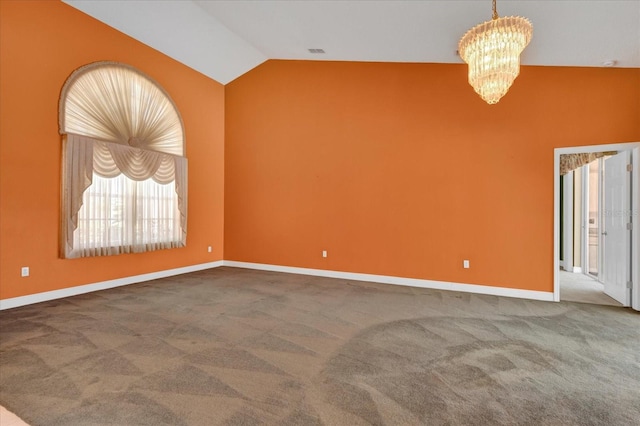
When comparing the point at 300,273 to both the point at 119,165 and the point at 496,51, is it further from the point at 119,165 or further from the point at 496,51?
the point at 496,51

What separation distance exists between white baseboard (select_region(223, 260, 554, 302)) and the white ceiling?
3.25 m

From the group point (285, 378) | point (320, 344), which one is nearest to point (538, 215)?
point (320, 344)

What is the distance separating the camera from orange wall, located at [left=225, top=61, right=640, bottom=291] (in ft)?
15.0

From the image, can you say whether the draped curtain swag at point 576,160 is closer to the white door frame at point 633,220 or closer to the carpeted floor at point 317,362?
Result: the white door frame at point 633,220

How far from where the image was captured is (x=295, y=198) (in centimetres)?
644

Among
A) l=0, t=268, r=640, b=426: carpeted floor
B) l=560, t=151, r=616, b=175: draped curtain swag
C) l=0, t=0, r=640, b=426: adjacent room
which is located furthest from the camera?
l=560, t=151, r=616, b=175: draped curtain swag

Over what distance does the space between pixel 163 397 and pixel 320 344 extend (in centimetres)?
135

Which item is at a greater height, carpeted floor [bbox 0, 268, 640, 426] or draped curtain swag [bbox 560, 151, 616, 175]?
draped curtain swag [bbox 560, 151, 616, 175]

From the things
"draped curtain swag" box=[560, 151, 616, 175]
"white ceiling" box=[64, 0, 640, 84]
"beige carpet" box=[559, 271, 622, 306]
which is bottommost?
"beige carpet" box=[559, 271, 622, 306]

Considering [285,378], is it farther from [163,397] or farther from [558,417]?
[558,417]

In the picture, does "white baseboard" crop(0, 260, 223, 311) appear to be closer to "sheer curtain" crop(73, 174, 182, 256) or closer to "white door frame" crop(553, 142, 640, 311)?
"sheer curtain" crop(73, 174, 182, 256)

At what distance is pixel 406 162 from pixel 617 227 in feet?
10.2

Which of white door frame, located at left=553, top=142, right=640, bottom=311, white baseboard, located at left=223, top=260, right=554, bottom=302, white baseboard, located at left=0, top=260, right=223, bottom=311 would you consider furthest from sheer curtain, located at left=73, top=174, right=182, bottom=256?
white door frame, located at left=553, top=142, right=640, bottom=311

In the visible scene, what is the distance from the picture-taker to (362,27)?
4.29 meters
